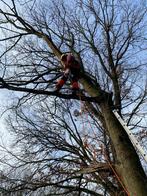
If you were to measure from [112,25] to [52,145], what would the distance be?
14.7 feet

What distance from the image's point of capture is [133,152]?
5723mm

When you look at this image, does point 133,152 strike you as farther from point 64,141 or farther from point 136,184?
point 64,141

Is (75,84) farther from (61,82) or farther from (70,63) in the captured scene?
(70,63)

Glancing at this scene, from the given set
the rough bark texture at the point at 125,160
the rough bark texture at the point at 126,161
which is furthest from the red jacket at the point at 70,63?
the rough bark texture at the point at 126,161

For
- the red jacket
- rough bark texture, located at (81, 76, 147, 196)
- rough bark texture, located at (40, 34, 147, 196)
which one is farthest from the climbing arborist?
rough bark texture, located at (81, 76, 147, 196)

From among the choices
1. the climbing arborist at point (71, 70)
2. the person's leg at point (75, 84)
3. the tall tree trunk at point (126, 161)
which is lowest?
the tall tree trunk at point (126, 161)

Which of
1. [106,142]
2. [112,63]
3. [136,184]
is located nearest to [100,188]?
[106,142]

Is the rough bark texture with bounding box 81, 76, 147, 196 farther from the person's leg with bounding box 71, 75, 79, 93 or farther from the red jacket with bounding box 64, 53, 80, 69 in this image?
the red jacket with bounding box 64, 53, 80, 69

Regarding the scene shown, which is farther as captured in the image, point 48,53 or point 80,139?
point 80,139

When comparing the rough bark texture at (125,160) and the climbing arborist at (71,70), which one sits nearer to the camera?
the rough bark texture at (125,160)

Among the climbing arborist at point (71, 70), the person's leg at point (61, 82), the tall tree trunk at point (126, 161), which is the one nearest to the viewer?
the tall tree trunk at point (126, 161)

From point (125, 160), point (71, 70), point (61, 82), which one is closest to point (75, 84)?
point (61, 82)

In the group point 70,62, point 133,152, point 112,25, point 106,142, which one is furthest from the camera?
point 106,142

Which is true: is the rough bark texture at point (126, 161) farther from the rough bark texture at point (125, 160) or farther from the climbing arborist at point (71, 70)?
the climbing arborist at point (71, 70)
